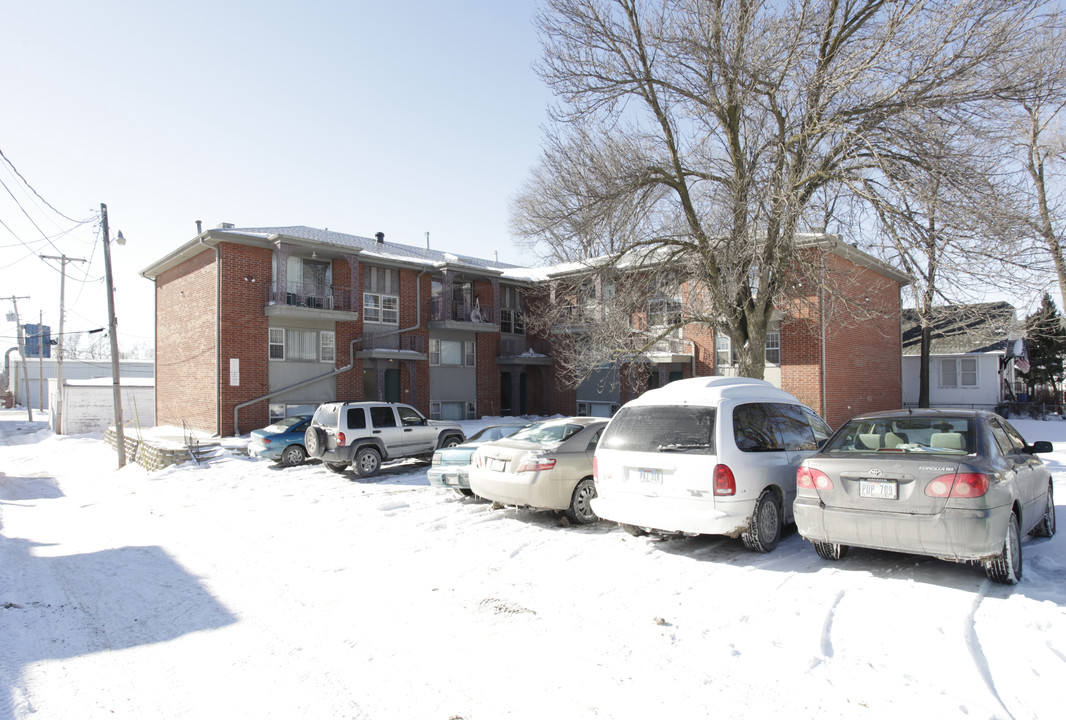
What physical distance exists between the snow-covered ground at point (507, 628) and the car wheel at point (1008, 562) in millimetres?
127

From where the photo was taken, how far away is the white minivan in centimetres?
642

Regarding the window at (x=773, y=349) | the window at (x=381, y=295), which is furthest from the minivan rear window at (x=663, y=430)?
the window at (x=381, y=295)

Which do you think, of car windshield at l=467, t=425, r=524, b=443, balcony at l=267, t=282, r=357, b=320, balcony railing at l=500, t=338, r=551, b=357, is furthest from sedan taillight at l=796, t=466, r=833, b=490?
balcony railing at l=500, t=338, r=551, b=357

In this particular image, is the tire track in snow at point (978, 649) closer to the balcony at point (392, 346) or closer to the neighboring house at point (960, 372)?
the balcony at point (392, 346)

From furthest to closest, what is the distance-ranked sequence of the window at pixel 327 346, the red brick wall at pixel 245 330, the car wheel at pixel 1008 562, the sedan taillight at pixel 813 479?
the window at pixel 327 346
the red brick wall at pixel 245 330
the sedan taillight at pixel 813 479
the car wheel at pixel 1008 562

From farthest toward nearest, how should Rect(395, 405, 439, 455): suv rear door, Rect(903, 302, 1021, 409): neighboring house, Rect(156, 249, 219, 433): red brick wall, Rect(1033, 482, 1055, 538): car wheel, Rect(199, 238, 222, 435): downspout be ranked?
Rect(903, 302, 1021, 409): neighboring house, Rect(156, 249, 219, 433): red brick wall, Rect(199, 238, 222, 435): downspout, Rect(395, 405, 439, 455): suv rear door, Rect(1033, 482, 1055, 538): car wheel

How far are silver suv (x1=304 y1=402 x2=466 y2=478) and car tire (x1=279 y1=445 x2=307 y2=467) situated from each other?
1.37 m

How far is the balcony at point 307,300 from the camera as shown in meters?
22.6

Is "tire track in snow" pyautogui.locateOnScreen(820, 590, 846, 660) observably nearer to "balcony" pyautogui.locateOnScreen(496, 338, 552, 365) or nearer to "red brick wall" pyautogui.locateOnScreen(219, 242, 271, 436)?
"red brick wall" pyautogui.locateOnScreen(219, 242, 271, 436)

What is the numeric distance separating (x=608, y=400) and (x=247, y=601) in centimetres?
2363

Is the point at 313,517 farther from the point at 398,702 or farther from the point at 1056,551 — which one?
the point at 1056,551

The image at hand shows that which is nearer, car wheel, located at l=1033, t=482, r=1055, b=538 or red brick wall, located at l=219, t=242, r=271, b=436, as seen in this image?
car wheel, located at l=1033, t=482, r=1055, b=538

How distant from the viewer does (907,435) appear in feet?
21.5

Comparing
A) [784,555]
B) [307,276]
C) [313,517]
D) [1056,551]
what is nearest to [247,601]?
[313,517]
